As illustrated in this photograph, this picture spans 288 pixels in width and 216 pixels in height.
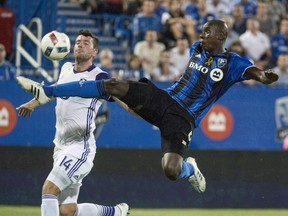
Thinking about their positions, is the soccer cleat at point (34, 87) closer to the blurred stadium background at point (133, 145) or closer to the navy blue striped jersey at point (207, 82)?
the navy blue striped jersey at point (207, 82)

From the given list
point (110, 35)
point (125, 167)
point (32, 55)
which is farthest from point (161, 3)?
point (125, 167)

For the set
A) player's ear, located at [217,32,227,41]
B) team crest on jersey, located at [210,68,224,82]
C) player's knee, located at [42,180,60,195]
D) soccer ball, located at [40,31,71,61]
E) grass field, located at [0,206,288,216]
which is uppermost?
player's ear, located at [217,32,227,41]

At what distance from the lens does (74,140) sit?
337 inches

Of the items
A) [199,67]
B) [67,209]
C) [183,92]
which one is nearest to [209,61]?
[199,67]

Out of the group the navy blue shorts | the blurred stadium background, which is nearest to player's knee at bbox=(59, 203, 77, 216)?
the navy blue shorts

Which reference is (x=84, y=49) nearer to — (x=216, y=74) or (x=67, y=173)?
(x=67, y=173)

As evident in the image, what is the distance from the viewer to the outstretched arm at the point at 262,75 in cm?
866

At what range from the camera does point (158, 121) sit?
8.95 meters

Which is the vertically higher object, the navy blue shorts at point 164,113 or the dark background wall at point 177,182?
the navy blue shorts at point 164,113

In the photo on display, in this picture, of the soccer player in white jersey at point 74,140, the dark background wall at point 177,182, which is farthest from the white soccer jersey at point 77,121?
the dark background wall at point 177,182

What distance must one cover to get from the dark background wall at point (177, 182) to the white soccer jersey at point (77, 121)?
12.9 ft

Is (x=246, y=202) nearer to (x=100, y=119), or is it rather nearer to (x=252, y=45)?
(x=100, y=119)

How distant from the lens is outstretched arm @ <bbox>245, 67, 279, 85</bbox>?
28.4 ft

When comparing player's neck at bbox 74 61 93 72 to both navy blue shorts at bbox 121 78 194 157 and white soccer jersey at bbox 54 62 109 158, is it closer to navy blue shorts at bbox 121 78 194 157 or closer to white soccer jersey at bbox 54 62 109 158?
white soccer jersey at bbox 54 62 109 158
